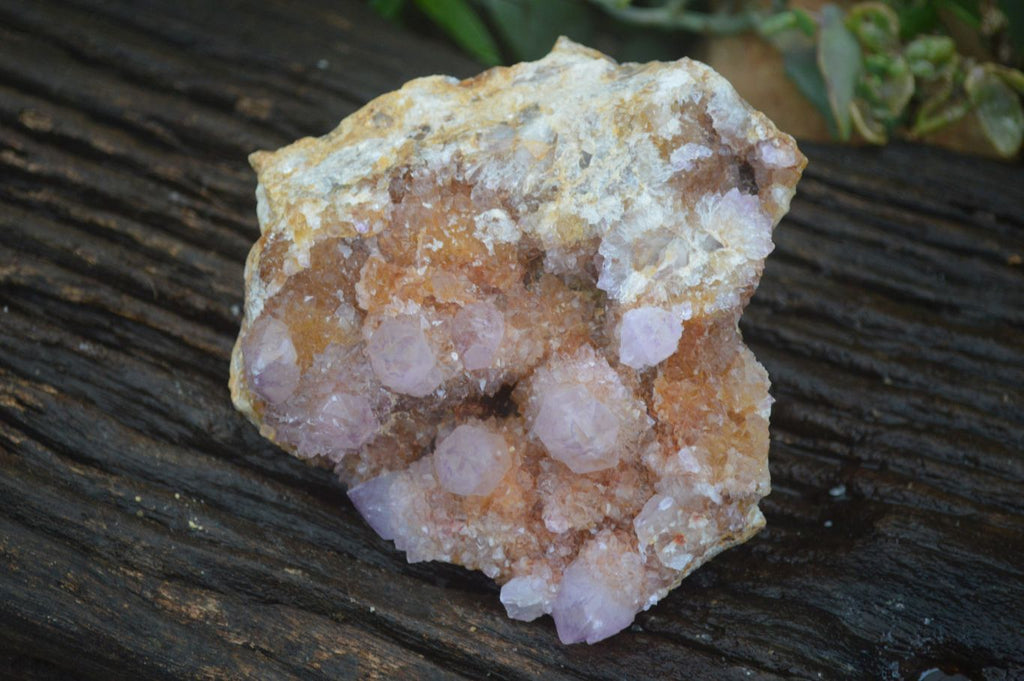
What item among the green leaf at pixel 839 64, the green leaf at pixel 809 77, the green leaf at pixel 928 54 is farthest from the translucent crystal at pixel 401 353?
the green leaf at pixel 928 54

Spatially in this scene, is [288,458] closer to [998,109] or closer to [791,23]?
[791,23]

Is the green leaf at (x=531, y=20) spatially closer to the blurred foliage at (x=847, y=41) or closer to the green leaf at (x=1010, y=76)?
the blurred foliage at (x=847, y=41)

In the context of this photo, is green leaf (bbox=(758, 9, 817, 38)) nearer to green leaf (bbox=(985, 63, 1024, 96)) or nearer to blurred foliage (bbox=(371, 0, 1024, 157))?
blurred foliage (bbox=(371, 0, 1024, 157))

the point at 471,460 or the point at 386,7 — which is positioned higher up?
the point at 386,7

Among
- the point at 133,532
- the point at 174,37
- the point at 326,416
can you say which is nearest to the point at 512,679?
the point at 326,416

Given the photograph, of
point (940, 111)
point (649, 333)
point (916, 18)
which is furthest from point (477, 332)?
point (916, 18)

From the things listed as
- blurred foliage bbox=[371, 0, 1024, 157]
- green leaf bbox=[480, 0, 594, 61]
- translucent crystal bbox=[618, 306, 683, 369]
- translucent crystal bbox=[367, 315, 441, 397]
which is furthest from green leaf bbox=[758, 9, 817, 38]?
translucent crystal bbox=[367, 315, 441, 397]
